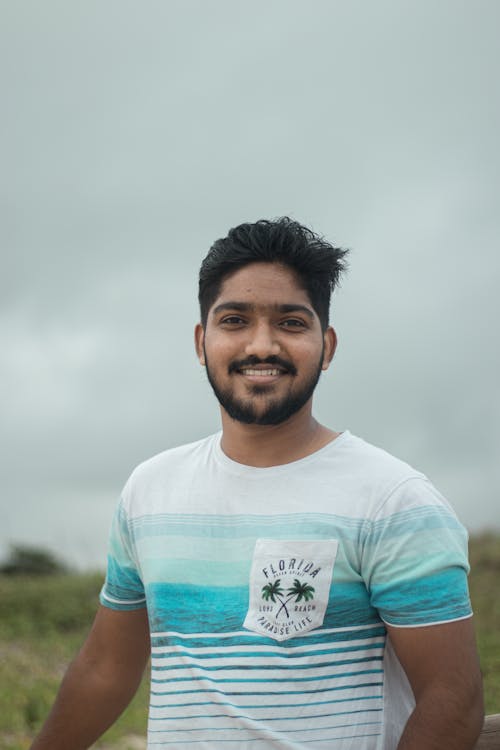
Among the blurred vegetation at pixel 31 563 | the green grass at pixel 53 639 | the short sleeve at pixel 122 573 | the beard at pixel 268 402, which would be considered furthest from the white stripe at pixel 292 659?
the blurred vegetation at pixel 31 563

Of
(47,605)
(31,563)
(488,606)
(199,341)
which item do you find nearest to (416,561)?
(199,341)

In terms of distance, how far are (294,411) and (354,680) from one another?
2.40 feet

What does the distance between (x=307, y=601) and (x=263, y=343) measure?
70cm

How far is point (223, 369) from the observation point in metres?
2.50

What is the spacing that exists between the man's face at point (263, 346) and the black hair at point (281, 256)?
0.03 meters

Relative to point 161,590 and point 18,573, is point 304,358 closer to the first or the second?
point 161,590

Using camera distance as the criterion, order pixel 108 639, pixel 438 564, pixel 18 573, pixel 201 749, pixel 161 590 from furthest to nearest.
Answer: pixel 18 573, pixel 108 639, pixel 161 590, pixel 201 749, pixel 438 564

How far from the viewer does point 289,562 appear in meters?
2.33

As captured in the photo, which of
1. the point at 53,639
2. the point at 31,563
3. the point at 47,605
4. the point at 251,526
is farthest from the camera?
the point at 31,563

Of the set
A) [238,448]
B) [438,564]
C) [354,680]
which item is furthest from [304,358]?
[354,680]

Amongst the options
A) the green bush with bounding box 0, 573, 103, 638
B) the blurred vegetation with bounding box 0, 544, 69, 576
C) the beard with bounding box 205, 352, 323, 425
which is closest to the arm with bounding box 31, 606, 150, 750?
the beard with bounding box 205, 352, 323, 425

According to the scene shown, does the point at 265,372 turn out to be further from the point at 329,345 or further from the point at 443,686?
the point at 443,686

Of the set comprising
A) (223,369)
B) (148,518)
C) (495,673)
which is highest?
(223,369)

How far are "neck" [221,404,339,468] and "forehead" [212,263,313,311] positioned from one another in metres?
0.32
